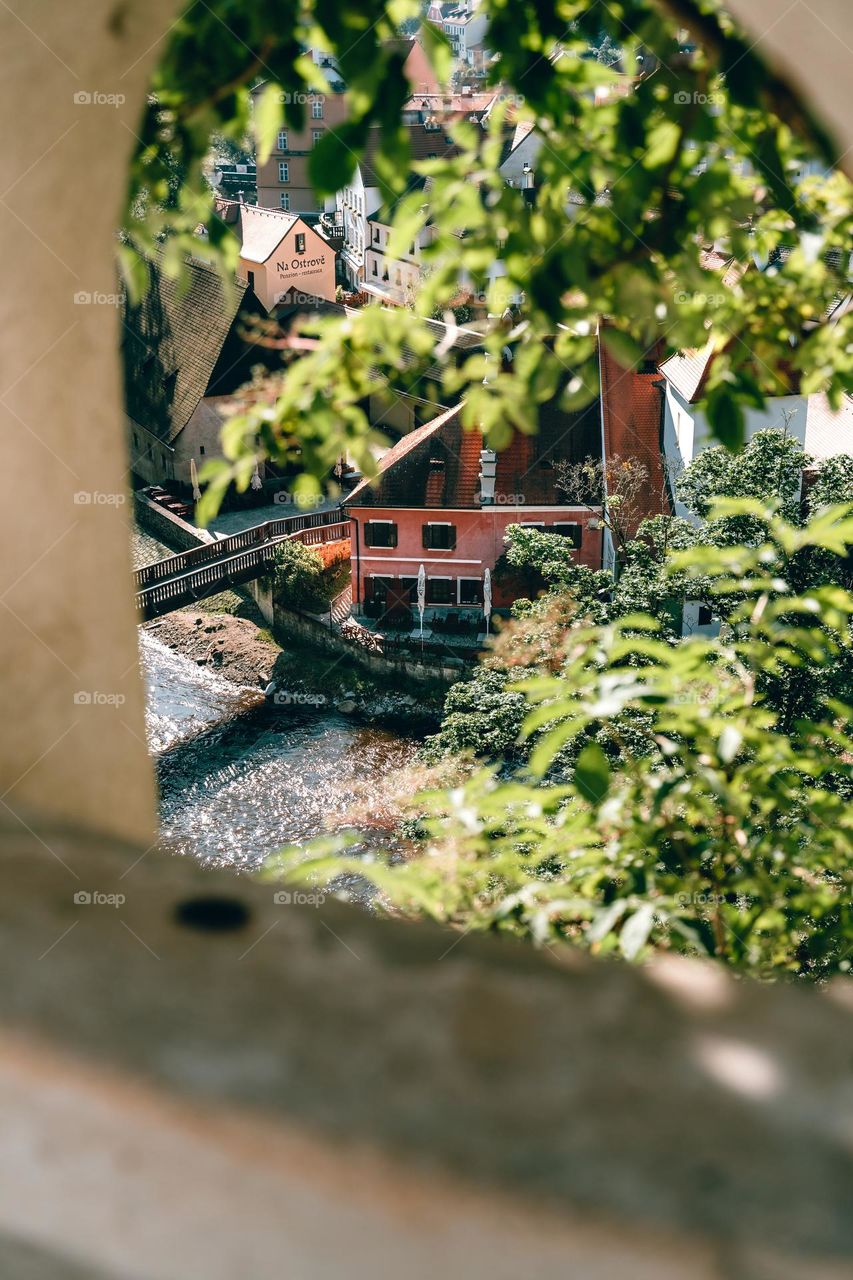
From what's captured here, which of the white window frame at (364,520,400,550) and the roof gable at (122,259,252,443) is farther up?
the roof gable at (122,259,252,443)

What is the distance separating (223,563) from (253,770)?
4994 millimetres

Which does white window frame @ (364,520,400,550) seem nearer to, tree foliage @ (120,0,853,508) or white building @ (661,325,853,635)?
white building @ (661,325,853,635)

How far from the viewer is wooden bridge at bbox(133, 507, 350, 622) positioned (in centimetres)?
1841

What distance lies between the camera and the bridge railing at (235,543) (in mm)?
18562

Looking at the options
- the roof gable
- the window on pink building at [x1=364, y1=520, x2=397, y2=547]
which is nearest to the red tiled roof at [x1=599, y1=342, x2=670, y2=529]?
the window on pink building at [x1=364, y1=520, x2=397, y2=547]

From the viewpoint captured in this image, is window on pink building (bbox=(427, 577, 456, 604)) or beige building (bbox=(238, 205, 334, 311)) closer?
window on pink building (bbox=(427, 577, 456, 604))

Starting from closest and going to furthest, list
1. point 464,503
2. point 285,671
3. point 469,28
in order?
1. point 464,503
2. point 285,671
3. point 469,28

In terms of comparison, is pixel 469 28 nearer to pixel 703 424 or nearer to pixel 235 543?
pixel 235 543

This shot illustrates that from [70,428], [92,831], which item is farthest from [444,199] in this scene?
[92,831]
